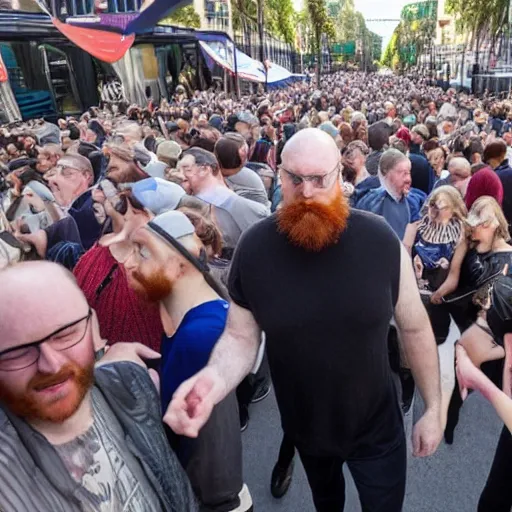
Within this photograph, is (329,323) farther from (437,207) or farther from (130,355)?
(437,207)

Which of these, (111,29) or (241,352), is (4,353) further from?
Result: (111,29)

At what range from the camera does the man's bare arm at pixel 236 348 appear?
5.39 ft

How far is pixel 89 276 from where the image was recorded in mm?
2328

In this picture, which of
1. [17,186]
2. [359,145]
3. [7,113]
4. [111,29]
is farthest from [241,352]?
[7,113]

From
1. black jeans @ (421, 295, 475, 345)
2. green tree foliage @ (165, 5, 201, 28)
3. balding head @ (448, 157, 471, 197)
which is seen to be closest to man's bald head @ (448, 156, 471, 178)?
balding head @ (448, 157, 471, 197)

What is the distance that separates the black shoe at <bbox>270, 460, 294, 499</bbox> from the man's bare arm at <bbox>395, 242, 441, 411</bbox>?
4.24 feet

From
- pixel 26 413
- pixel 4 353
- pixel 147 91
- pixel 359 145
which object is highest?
pixel 4 353

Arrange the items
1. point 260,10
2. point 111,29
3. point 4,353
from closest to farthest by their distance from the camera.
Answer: point 4,353, point 111,29, point 260,10

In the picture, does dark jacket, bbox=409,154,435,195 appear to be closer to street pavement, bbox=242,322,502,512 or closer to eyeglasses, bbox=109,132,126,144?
street pavement, bbox=242,322,502,512

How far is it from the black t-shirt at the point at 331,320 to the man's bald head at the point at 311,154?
0.62 feet

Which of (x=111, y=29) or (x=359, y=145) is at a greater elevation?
(x=111, y=29)

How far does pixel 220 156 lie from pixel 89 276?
2096mm

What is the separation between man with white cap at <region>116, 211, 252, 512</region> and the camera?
151 cm

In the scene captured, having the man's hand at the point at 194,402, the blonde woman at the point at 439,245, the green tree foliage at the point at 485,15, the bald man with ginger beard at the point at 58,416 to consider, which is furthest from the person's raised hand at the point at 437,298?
the green tree foliage at the point at 485,15
